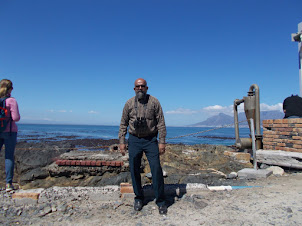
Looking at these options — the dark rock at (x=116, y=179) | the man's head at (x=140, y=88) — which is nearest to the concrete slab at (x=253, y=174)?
the dark rock at (x=116, y=179)

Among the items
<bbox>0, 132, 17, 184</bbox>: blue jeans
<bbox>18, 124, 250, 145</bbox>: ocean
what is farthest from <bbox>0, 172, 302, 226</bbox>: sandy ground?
<bbox>18, 124, 250, 145</bbox>: ocean

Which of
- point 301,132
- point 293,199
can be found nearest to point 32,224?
point 293,199

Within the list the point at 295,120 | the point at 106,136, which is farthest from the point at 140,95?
the point at 106,136

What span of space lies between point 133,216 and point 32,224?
1358 mm

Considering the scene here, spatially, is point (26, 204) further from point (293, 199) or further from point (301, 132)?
point (301, 132)

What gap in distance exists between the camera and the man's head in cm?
319

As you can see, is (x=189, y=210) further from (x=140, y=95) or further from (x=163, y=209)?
(x=140, y=95)

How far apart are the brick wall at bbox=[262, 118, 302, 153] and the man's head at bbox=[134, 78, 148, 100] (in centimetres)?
451

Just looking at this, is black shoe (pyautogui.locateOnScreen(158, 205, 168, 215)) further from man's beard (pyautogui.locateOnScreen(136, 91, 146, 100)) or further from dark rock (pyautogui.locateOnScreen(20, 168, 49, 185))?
dark rock (pyautogui.locateOnScreen(20, 168, 49, 185))

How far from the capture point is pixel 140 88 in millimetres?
3227

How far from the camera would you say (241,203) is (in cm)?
329

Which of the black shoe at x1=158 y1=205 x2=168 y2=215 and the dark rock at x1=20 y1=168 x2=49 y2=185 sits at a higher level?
the black shoe at x1=158 y1=205 x2=168 y2=215

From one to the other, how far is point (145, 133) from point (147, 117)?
0.77 feet

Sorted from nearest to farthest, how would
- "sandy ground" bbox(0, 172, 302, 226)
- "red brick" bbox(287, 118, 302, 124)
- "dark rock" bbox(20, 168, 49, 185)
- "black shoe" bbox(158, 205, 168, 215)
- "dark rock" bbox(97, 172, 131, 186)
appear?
"sandy ground" bbox(0, 172, 302, 226) → "black shoe" bbox(158, 205, 168, 215) → "red brick" bbox(287, 118, 302, 124) → "dark rock" bbox(97, 172, 131, 186) → "dark rock" bbox(20, 168, 49, 185)
